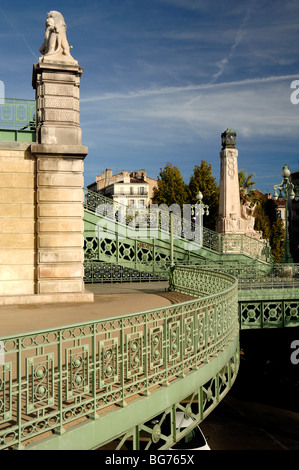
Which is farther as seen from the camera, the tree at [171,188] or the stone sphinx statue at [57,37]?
the tree at [171,188]

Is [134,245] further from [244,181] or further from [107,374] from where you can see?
[244,181]

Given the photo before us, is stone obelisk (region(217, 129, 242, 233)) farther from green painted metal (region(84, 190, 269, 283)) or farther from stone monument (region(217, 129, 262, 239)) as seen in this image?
green painted metal (region(84, 190, 269, 283))

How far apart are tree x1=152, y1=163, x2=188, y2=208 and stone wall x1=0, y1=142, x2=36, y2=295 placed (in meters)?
34.7

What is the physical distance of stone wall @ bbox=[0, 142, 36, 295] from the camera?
41.2 feet

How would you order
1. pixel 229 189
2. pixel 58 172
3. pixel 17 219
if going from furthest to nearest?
1. pixel 229 189
2. pixel 58 172
3. pixel 17 219

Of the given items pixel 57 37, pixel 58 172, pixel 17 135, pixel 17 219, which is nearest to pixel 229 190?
pixel 57 37

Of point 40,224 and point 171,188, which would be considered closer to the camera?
point 40,224

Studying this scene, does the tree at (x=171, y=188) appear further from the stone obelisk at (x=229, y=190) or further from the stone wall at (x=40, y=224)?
the stone wall at (x=40, y=224)

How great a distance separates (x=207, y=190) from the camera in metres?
47.2

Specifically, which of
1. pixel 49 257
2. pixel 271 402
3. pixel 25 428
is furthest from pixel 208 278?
pixel 271 402

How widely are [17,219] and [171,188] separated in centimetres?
3575

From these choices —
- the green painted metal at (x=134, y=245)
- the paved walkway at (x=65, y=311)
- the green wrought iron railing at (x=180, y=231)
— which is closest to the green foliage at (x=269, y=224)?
the green wrought iron railing at (x=180, y=231)

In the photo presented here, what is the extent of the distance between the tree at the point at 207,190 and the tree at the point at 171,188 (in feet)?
3.16

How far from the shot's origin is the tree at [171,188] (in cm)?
4738
